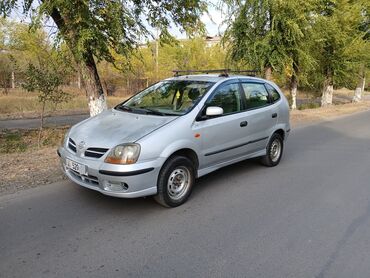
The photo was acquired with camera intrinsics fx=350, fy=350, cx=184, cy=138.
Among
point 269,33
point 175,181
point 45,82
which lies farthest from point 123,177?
point 269,33

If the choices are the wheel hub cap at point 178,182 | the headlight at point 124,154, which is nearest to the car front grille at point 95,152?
the headlight at point 124,154

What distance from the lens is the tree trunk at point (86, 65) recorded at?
810 centimetres

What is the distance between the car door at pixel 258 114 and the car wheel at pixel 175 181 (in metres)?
1.53

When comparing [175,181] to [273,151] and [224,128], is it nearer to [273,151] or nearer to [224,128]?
[224,128]

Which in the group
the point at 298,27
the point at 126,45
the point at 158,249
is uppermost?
the point at 298,27

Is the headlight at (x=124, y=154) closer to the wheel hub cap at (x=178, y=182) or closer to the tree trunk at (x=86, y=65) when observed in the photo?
the wheel hub cap at (x=178, y=182)

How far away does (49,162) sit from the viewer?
21.7 ft

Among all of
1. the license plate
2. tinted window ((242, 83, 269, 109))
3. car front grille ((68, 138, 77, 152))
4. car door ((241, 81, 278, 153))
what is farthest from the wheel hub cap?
tinted window ((242, 83, 269, 109))

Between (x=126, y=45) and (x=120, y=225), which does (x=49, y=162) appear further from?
(x=126, y=45)

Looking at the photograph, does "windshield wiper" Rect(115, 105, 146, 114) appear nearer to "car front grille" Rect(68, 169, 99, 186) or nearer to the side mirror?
the side mirror

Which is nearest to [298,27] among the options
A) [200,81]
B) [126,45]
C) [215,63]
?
[126,45]

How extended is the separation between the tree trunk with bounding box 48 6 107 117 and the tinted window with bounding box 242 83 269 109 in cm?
395

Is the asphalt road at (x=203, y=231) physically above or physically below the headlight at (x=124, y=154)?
below

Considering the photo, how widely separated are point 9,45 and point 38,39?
712 centimetres
